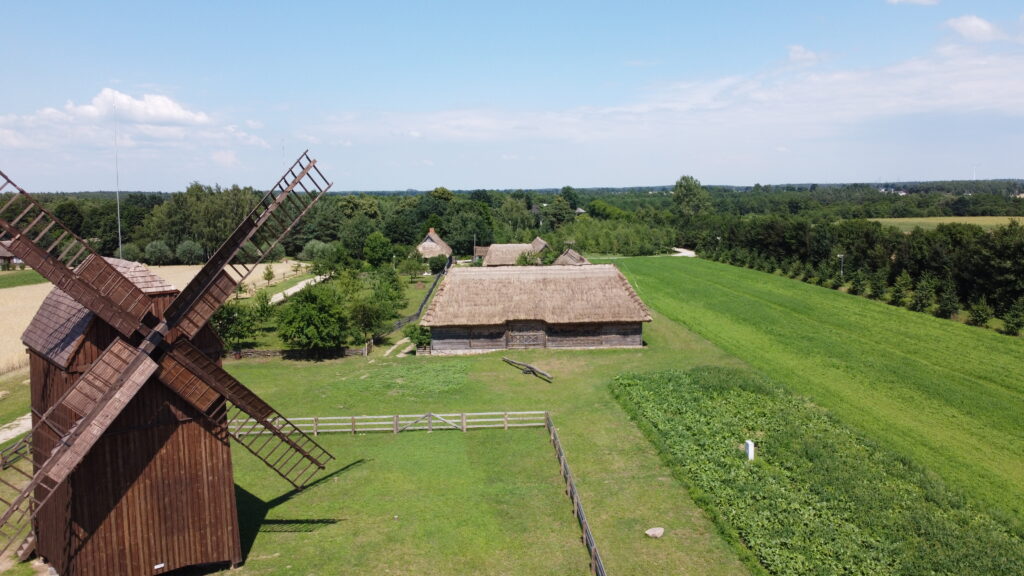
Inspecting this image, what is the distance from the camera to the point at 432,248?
7231 cm

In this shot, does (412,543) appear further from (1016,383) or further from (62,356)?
(1016,383)

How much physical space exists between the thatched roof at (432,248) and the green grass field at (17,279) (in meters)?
38.3

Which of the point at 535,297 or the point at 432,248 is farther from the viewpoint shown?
the point at 432,248

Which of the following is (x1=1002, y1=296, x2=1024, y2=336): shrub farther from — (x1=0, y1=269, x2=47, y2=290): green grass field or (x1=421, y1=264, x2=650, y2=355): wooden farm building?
(x1=0, y1=269, x2=47, y2=290): green grass field

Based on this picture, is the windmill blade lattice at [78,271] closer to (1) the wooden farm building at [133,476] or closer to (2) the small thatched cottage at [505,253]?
(1) the wooden farm building at [133,476]

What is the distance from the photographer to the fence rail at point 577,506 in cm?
1286

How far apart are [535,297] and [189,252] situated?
59.5 meters

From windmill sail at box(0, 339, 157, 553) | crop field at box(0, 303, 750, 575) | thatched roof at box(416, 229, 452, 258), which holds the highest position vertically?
windmill sail at box(0, 339, 157, 553)

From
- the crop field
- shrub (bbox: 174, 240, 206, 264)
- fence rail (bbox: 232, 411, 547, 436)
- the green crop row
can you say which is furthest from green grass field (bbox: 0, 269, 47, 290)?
the green crop row

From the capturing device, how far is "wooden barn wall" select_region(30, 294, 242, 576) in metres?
11.7

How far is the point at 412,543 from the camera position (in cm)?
1423

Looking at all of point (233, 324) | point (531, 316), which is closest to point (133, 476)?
point (233, 324)

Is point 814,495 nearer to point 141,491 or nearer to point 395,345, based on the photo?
point 141,491

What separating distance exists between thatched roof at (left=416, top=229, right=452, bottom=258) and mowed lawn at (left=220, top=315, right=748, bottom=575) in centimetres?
4564
